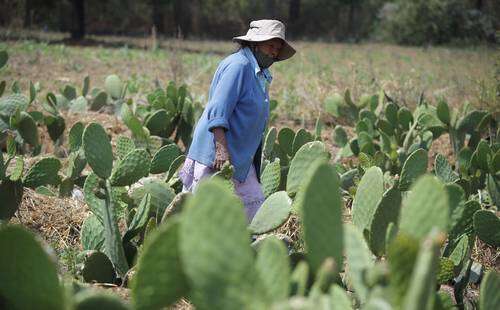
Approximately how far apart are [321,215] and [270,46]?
1665 millimetres

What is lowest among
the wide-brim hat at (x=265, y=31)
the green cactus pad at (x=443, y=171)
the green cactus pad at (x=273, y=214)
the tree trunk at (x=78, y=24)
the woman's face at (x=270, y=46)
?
the tree trunk at (x=78, y=24)

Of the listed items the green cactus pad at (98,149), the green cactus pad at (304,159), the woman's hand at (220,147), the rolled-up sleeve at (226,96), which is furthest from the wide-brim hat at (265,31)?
the green cactus pad at (98,149)

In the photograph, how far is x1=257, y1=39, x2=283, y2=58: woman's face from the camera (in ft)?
9.40

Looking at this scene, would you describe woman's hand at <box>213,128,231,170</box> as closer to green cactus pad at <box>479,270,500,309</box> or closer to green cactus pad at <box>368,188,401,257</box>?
green cactus pad at <box>368,188,401,257</box>

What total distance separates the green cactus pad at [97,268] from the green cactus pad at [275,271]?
1124 mm

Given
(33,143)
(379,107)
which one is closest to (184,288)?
(33,143)

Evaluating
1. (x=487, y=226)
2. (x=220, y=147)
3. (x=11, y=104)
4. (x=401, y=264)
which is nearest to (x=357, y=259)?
(x=401, y=264)

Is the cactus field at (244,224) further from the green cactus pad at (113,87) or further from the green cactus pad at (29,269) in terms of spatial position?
the green cactus pad at (113,87)

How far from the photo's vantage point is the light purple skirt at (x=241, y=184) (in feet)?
9.41

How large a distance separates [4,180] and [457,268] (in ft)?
5.88

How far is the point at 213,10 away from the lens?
2880 centimetres

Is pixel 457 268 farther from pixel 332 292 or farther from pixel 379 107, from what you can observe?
pixel 379 107

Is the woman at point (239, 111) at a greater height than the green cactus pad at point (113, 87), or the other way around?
the woman at point (239, 111)

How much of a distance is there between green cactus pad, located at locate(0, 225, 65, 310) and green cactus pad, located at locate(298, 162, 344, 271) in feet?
1.61
